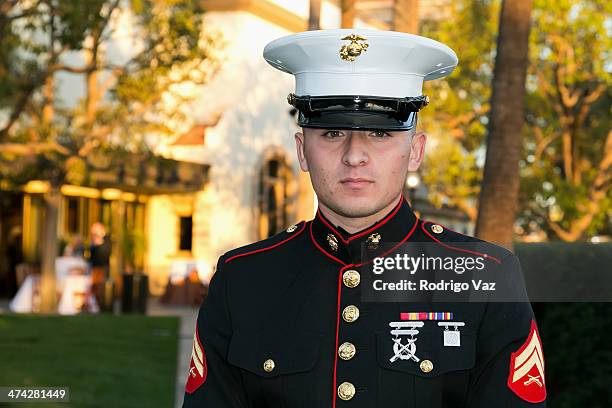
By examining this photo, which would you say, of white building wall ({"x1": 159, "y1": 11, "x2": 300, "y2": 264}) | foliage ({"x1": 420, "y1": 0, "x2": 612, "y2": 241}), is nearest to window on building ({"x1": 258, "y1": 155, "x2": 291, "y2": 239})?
white building wall ({"x1": 159, "y1": 11, "x2": 300, "y2": 264})

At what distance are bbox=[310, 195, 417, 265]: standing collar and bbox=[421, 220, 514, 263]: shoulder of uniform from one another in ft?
0.30

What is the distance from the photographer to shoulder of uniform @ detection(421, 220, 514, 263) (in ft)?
10.9

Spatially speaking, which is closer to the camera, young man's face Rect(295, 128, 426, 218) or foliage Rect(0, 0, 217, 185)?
young man's face Rect(295, 128, 426, 218)

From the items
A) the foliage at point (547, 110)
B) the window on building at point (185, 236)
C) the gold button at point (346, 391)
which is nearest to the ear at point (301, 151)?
the gold button at point (346, 391)

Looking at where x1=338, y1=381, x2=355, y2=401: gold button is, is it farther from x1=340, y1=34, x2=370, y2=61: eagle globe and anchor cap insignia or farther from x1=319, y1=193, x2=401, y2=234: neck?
x1=340, y1=34, x2=370, y2=61: eagle globe and anchor cap insignia

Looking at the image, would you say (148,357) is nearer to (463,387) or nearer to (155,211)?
(463,387)

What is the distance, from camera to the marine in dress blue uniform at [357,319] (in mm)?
3133

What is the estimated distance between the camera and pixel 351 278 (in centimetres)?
332

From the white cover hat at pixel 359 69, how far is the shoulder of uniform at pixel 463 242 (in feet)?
1.34

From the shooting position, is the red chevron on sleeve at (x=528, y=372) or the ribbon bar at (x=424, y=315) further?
the ribbon bar at (x=424, y=315)

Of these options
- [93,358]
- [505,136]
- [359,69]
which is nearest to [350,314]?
[359,69]

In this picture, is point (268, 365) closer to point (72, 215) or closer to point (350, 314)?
point (350, 314)

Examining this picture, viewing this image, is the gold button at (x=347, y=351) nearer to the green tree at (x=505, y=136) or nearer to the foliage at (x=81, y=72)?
the green tree at (x=505, y=136)

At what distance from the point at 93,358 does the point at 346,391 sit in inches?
448
